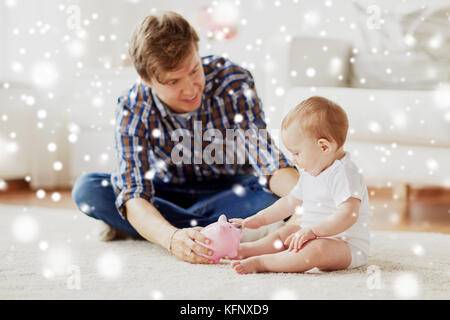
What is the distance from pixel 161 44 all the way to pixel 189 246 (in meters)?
0.38

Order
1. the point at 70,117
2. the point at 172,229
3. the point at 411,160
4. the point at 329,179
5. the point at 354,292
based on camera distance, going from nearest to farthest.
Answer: the point at 354,292 → the point at 329,179 → the point at 172,229 → the point at 411,160 → the point at 70,117

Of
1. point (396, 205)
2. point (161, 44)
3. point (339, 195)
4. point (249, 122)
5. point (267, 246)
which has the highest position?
point (161, 44)

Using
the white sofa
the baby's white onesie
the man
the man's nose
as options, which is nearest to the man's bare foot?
the baby's white onesie

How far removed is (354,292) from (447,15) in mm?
1586

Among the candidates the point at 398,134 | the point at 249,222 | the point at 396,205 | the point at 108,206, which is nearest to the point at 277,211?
the point at 249,222

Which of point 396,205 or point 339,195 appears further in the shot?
point 396,205

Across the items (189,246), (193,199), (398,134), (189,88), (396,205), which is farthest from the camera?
(396,205)

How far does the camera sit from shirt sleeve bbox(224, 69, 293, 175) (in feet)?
3.89

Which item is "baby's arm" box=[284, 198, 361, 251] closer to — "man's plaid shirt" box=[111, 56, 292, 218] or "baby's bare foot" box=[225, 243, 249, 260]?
"baby's bare foot" box=[225, 243, 249, 260]

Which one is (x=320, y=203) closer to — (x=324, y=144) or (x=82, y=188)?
(x=324, y=144)

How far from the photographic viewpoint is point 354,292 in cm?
81

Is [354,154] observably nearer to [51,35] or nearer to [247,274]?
[247,274]

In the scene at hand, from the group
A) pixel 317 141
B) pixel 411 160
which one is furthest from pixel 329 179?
pixel 411 160

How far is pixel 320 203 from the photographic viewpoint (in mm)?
940
